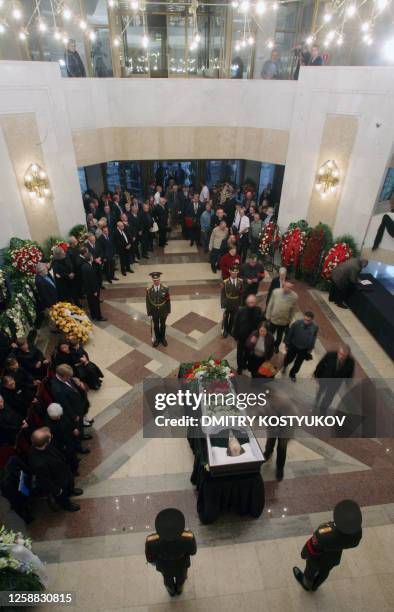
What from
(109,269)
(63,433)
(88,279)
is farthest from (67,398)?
(109,269)

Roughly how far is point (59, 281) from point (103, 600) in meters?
5.90

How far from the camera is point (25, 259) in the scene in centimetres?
805

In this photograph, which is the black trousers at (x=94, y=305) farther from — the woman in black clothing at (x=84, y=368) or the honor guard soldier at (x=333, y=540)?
the honor guard soldier at (x=333, y=540)

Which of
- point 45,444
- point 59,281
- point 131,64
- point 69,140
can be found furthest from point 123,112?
point 45,444

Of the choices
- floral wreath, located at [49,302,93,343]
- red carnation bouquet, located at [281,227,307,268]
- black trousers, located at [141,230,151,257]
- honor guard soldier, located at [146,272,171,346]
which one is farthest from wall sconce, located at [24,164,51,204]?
red carnation bouquet, located at [281,227,307,268]

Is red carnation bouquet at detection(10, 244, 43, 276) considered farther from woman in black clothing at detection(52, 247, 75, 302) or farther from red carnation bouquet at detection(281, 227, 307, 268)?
red carnation bouquet at detection(281, 227, 307, 268)

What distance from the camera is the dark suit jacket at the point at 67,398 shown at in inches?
184

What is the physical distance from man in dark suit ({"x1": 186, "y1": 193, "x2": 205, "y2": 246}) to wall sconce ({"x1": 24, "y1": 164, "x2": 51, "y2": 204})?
439 centimetres

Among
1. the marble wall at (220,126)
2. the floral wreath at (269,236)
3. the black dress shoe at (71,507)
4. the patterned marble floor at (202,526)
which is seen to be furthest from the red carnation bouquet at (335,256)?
the black dress shoe at (71,507)

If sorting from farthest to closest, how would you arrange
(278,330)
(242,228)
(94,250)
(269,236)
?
(269,236) → (242,228) → (94,250) → (278,330)

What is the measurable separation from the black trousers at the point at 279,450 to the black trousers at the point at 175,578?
1873 millimetres

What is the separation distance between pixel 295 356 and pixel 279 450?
199 cm

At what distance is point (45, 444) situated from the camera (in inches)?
156

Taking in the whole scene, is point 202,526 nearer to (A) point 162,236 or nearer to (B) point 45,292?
(B) point 45,292
